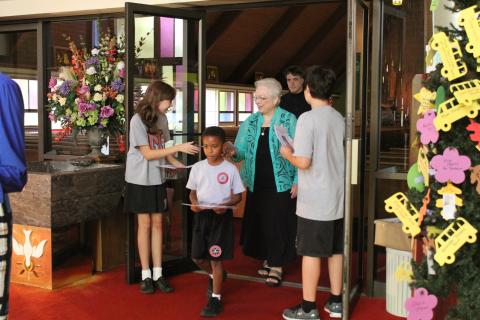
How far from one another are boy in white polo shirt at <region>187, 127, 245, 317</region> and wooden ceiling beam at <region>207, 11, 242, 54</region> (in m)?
7.52

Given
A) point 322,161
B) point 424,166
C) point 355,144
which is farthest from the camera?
point 322,161

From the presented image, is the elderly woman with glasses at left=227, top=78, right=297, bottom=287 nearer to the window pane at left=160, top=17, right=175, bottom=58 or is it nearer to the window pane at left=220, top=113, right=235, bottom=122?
the window pane at left=160, top=17, right=175, bottom=58

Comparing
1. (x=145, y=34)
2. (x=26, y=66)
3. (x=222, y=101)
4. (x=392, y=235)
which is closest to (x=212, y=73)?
(x=222, y=101)

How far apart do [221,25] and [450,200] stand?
31.1 feet

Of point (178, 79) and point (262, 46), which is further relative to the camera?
point (262, 46)

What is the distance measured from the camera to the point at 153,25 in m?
4.74

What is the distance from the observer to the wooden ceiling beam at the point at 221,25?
11041 millimetres

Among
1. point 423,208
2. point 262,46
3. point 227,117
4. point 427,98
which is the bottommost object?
point 423,208

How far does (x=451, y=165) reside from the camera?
87.1 inches

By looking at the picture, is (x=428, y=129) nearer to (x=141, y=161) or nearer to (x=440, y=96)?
(x=440, y=96)

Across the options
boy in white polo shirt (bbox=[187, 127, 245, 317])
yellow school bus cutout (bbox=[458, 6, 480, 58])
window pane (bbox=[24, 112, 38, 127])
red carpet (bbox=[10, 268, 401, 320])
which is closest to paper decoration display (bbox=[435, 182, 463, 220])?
yellow school bus cutout (bbox=[458, 6, 480, 58])

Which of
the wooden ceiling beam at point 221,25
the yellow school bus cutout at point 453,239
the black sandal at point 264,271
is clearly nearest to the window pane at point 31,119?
the black sandal at point 264,271

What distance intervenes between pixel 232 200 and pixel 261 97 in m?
0.88

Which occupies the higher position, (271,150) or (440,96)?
(440,96)
